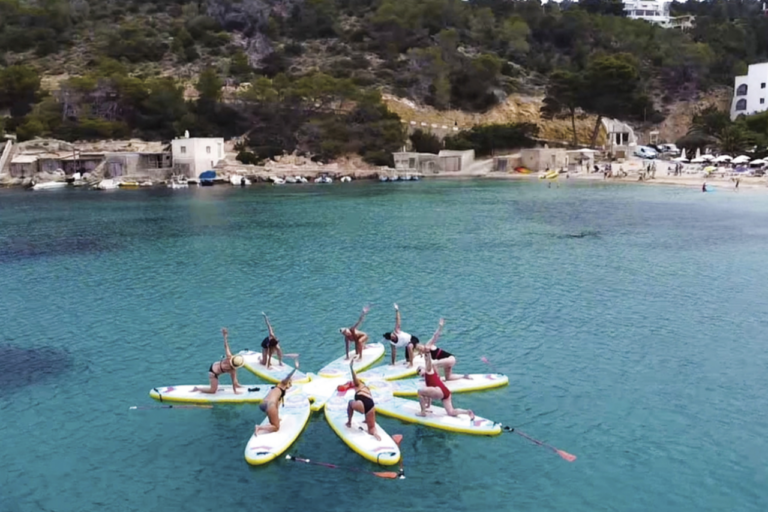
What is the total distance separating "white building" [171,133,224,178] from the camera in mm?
93375

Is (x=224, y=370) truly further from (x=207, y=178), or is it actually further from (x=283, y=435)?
(x=207, y=178)

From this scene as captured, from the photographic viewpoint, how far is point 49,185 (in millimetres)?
89875

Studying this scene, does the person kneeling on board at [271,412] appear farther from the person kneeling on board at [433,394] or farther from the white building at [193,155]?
the white building at [193,155]

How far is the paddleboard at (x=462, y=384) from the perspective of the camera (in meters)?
20.5

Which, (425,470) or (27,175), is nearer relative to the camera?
(425,470)

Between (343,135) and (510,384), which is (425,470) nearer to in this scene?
(510,384)

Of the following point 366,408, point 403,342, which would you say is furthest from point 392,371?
point 366,408

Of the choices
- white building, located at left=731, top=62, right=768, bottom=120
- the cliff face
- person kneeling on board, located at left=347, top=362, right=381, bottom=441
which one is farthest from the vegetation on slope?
person kneeling on board, located at left=347, top=362, right=381, bottom=441

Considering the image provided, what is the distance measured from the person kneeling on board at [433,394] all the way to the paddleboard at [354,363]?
3.30 m

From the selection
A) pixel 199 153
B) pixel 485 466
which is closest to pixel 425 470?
pixel 485 466

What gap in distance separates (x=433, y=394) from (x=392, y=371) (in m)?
3.37

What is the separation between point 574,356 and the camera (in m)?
23.5

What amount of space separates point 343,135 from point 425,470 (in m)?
87.9

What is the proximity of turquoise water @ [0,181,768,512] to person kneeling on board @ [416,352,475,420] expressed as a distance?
0.70 metres
